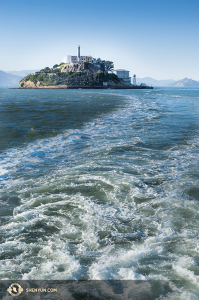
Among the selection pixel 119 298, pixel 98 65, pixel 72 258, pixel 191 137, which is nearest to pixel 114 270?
pixel 119 298

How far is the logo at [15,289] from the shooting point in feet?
11.2

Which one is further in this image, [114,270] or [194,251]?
[194,251]

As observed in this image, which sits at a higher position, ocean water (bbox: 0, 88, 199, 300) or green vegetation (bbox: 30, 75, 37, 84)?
green vegetation (bbox: 30, 75, 37, 84)

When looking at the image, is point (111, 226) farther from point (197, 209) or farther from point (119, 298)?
point (197, 209)

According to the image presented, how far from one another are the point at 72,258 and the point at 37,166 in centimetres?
559

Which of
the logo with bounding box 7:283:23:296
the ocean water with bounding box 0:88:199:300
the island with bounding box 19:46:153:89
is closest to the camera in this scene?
the logo with bounding box 7:283:23:296

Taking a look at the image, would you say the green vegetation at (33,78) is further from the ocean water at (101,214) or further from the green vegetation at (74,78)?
the ocean water at (101,214)

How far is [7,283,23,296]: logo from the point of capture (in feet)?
11.2

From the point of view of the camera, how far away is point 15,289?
11.5ft

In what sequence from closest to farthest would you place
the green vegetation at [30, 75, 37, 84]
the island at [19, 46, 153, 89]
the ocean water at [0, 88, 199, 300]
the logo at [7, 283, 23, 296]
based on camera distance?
the logo at [7, 283, 23, 296], the ocean water at [0, 88, 199, 300], the island at [19, 46, 153, 89], the green vegetation at [30, 75, 37, 84]

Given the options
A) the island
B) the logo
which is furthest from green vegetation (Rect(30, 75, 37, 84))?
the logo

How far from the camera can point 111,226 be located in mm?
5105

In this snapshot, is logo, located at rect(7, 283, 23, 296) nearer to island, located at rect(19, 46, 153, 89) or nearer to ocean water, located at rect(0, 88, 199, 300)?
ocean water, located at rect(0, 88, 199, 300)

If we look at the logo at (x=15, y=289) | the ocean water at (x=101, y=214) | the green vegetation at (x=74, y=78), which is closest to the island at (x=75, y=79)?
the green vegetation at (x=74, y=78)
